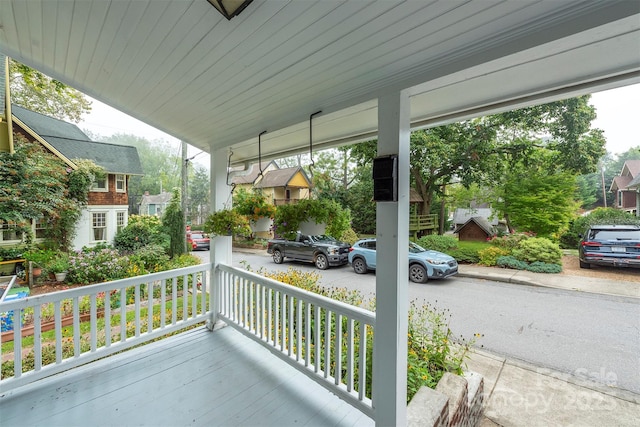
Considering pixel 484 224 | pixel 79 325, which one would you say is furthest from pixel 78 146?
pixel 484 224

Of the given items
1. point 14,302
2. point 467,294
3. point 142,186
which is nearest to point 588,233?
point 467,294

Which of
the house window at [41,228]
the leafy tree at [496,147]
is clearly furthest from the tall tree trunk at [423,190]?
the house window at [41,228]

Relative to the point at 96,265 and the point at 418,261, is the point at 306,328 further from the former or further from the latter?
the point at 96,265

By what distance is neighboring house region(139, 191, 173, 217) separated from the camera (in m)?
4.26

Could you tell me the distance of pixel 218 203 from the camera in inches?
103

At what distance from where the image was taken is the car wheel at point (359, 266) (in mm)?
2563

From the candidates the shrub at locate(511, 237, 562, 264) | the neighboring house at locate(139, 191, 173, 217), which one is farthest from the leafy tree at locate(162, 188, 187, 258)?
the shrub at locate(511, 237, 562, 264)

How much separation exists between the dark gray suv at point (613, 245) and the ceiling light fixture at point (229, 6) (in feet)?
7.92

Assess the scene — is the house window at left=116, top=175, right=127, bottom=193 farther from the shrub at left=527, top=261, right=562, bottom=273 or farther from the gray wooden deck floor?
the shrub at left=527, top=261, right=562, bottom=273

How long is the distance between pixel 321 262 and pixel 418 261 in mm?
1042

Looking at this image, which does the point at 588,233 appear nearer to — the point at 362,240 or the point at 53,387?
the point at 362,240

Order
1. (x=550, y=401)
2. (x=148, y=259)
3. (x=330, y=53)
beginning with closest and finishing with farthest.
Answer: (x=330, y=53) → (x=550, y=401) → (x=148, y=259)

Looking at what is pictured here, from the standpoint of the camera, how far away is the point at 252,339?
2.34 metres

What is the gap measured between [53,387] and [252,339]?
54.6 inches
